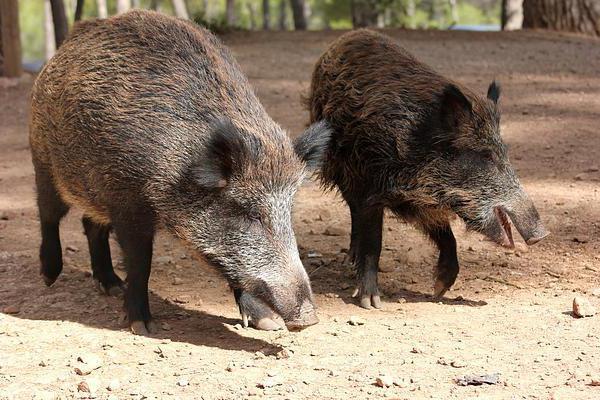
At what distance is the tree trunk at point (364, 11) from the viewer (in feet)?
79.7

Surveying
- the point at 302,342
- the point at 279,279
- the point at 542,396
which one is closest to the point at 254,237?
the point at 279,279

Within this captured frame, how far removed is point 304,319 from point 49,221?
227 centimetres

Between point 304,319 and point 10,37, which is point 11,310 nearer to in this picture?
point 304,319

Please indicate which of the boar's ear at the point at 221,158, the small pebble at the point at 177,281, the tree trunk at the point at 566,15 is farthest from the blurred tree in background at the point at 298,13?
the boar's ear at the point at 221,158

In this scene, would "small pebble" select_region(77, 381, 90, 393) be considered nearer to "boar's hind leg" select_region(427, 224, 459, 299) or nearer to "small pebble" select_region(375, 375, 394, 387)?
"small pebble" select_region(375, 375, 394, 387)

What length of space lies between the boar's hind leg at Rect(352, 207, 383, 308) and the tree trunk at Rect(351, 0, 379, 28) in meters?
18.9

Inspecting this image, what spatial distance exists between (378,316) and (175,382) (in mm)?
1573

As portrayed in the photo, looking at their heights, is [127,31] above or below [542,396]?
above

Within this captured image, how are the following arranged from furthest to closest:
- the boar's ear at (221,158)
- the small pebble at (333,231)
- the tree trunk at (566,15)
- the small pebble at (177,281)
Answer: the tree trunk at (566,15)
the small pebble at (333,231)
the small pebble at (177,281)
the boar's ear at (221,158)

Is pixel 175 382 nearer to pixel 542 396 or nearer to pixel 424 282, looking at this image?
pixel 542 396

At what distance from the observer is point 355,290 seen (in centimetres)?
592

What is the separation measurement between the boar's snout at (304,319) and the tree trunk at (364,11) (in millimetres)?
20419

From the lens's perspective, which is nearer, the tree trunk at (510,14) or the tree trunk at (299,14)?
the tree trunk at (510,14)

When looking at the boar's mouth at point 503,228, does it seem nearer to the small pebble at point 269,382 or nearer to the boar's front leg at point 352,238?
the boar's front leg at point 352,238
